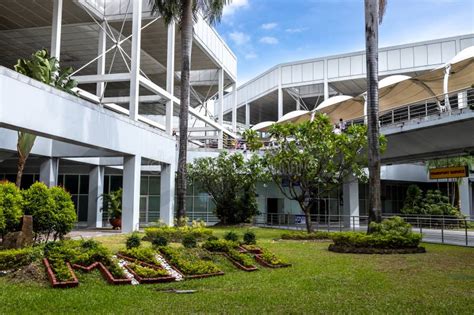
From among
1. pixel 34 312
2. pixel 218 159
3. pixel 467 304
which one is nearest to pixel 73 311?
pixel 34 312

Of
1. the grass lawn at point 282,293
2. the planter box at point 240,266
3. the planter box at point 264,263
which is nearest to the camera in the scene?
the grass lawn at point 282,293

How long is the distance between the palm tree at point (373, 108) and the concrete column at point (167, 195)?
42.7ft

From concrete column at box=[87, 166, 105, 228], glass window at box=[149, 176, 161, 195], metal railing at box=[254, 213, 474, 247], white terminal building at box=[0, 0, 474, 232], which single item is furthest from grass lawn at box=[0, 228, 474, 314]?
glass window at box=[149, 176, 161, 195]

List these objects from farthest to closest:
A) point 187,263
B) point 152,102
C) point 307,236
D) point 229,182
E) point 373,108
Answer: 1. point 152,102
2. point 229,182
3. point 307,236
4. point 373,108
5. point 187,263

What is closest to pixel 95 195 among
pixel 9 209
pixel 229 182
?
pixel 229 182

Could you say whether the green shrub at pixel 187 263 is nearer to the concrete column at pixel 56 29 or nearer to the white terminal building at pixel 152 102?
the white terminal building at pixel 152 102

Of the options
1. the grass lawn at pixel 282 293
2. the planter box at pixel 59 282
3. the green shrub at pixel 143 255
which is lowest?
the grass lawn at pixel 282 293

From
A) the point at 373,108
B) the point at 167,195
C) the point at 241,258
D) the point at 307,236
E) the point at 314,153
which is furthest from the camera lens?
the point at 167,195

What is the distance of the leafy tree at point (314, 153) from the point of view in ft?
74.7

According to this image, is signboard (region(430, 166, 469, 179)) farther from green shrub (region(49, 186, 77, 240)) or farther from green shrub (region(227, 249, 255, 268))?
green shrub (region(49, 186, 77, 240))

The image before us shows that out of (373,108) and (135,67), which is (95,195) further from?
(373,108)

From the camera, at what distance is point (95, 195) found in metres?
31.8

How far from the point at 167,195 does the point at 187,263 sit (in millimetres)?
17092

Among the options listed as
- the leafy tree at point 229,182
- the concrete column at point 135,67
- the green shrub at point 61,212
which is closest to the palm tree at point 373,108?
the green shrub at point 61,212
